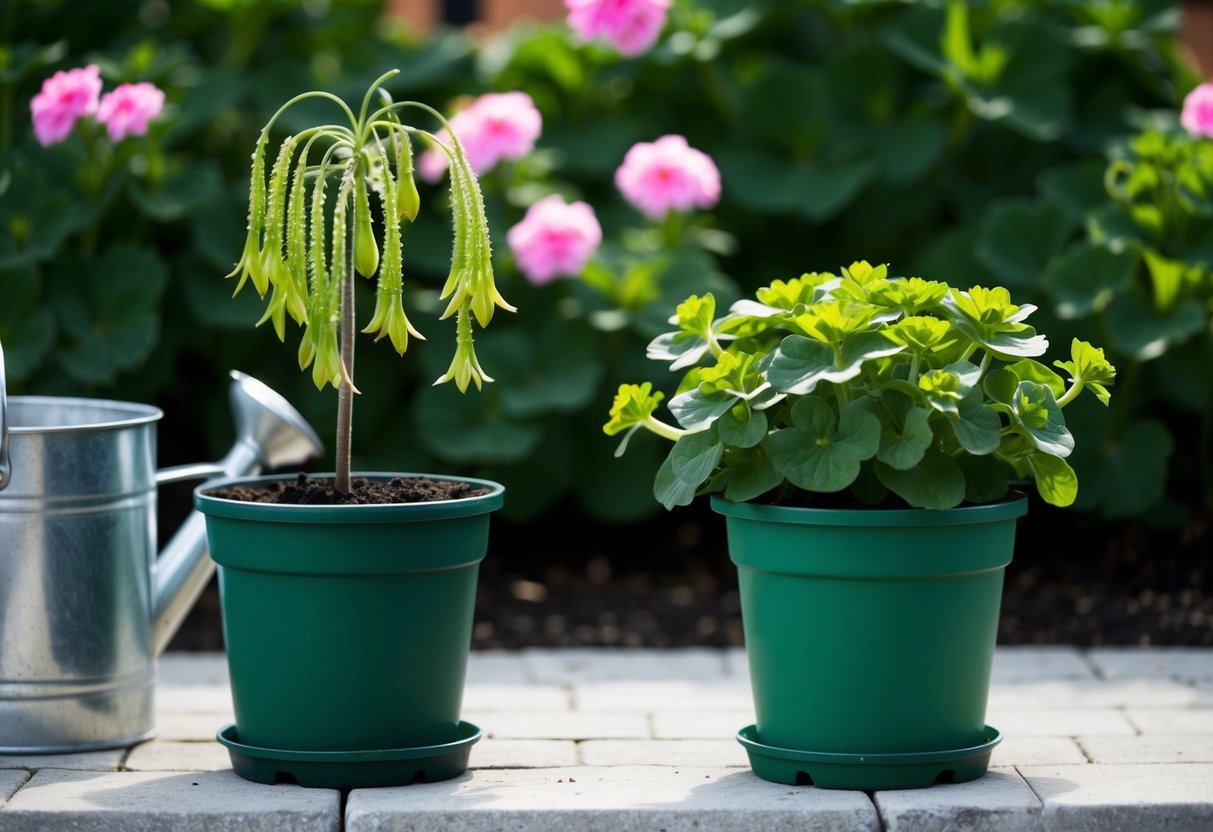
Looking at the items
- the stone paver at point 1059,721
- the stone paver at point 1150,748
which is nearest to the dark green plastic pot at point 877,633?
the stone paver at point 1150,748

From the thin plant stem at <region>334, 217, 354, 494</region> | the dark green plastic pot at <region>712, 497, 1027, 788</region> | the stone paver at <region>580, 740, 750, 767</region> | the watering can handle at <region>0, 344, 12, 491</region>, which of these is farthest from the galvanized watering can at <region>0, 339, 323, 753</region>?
the dark green plastic pot at <region>712, 497, 1027, 788</region>

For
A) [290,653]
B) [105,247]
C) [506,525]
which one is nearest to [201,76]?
[105,247]

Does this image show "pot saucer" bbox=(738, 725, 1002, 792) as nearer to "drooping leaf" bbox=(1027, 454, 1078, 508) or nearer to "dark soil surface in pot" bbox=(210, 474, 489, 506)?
"drooping leaf" bbox=(1027, 454, 1078, 508)

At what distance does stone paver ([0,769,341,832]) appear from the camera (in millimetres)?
1889

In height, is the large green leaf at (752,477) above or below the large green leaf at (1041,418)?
below

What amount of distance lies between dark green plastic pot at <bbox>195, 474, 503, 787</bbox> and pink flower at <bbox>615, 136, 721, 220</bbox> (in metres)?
1.59

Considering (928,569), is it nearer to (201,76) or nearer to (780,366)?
(780,366)

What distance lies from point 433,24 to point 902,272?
14.6ft

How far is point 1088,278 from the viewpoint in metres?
3.32

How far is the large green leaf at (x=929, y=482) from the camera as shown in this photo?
1896mm

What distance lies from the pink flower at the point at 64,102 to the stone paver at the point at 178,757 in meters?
1.29

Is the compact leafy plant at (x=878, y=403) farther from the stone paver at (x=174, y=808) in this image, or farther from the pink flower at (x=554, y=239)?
the pink flower at (x=554, y=239)

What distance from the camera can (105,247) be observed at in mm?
3637

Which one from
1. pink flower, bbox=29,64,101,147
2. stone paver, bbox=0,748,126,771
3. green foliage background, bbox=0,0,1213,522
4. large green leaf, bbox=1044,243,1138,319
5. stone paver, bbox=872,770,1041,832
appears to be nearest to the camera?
stone paver, bbox=872,770,1041,832
